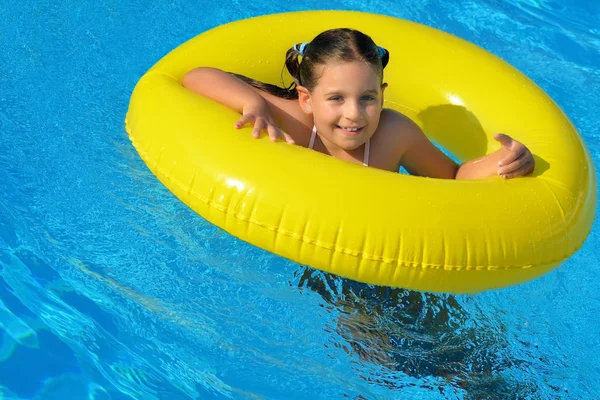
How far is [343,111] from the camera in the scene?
3.07 metres

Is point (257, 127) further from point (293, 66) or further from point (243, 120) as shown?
point (293, 66)

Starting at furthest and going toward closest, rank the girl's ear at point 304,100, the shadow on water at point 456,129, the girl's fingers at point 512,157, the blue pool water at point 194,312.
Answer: the shadow on water at point 456,129, the girl's ear at point 304,100, the blue pool water at point 194,312, the girl's fingers at point 512,157

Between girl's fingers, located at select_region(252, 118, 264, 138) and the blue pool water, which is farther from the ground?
girl's fingers, located at select_region(252, 118, 264, 138)

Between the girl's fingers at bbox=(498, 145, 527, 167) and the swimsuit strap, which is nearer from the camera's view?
the girl's fingers at bbox=(498, 145, 527, 167)

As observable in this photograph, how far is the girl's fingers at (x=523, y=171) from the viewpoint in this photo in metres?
3.02

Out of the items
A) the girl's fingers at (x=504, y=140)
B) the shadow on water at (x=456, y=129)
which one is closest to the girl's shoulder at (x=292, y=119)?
the shadow on water at (x=456, y=129)

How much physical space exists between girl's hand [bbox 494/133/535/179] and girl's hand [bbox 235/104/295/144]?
76 centimetres

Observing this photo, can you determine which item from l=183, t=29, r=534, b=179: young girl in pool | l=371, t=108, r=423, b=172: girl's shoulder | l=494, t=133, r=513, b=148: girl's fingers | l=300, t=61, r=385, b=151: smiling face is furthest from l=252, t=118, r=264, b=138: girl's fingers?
l=494, t=133, r=513, b=148: girl's fingers

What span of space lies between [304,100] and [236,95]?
0.94ft

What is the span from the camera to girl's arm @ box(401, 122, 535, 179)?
119 inches

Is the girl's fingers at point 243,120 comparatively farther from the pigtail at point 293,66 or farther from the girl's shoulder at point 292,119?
the pigtail at point 293,66

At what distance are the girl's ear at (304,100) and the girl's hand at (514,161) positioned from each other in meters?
0.74

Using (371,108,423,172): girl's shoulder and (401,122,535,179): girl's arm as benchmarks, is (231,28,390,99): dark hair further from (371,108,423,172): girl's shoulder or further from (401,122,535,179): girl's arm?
(401,122,535,179): girl's arm

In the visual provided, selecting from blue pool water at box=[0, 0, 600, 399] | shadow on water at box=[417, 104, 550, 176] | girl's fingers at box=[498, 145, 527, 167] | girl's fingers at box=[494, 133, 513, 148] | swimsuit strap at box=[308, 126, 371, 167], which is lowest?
blue pool water at box=[0, 0, 600, 399]
